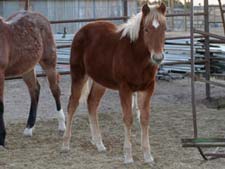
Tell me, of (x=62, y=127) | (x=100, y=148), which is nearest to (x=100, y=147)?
(x=100, y=148)


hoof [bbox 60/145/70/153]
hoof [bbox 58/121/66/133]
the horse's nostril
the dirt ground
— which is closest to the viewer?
the horse's nostril

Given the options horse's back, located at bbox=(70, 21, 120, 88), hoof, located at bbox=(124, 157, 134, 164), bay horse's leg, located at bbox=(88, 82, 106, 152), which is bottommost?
hoof, located at bbox=(124, 157, 134, 164)

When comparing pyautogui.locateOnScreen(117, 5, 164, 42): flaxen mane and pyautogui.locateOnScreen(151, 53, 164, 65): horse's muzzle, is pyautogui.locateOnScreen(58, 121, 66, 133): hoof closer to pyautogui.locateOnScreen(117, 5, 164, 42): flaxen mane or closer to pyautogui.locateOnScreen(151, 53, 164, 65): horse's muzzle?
pyautogui.locateOnScreen(117, 5, 164, 42): flaxen mane

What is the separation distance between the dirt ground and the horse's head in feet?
3.70

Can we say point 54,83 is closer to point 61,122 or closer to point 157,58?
point 61,122

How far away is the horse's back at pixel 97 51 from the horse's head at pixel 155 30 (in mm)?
642

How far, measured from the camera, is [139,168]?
4875 millimetres

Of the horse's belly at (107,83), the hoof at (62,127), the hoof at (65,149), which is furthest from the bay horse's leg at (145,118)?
the hoof at (62,127)

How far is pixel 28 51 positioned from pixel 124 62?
182cm

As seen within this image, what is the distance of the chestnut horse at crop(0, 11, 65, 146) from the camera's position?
5.96m

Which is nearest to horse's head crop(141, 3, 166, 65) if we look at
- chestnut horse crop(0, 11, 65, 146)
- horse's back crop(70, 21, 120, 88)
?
horse's back crop(70, 21, 120, 88)

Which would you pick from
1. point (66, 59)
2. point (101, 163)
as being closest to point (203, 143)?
point (101, 163)

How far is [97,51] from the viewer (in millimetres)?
5445

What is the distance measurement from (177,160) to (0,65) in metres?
2.27
